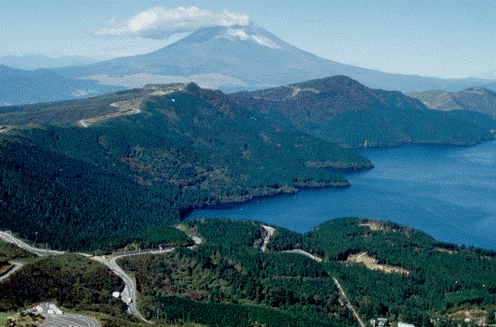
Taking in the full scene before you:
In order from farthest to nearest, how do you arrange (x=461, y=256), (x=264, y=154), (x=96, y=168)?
1. (x=264, y=154)
2. (x=96, y=168)
3. (x=461, y=256)

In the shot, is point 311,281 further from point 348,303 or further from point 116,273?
point 116,273

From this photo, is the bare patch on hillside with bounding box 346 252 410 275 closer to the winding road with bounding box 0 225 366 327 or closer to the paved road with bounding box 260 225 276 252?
the winding road with bounding box 0 225 366 327

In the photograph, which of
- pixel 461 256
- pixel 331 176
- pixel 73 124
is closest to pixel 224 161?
pixel 331 176

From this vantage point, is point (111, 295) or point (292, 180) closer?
point (111, 295)

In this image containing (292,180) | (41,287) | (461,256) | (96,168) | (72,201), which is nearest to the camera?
(41,287)

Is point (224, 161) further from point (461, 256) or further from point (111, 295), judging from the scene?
point (111, 295)

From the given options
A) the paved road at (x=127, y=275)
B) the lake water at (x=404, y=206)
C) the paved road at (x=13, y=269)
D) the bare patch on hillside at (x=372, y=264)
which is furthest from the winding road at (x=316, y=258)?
the paved road at (x=13, y=269)

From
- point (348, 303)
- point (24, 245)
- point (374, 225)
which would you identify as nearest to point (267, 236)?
point (374, 225)
